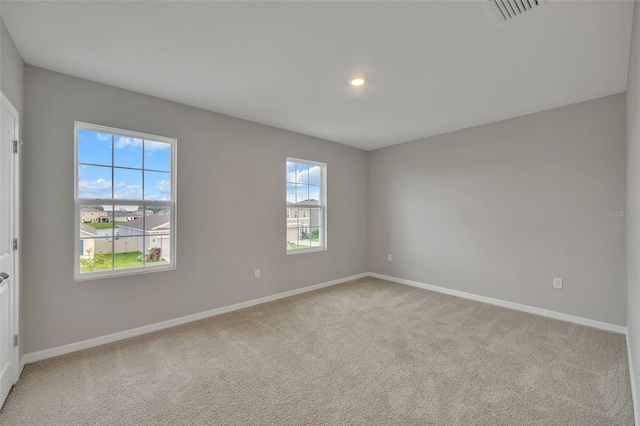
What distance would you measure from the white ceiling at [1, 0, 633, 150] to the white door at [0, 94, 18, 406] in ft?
2.23

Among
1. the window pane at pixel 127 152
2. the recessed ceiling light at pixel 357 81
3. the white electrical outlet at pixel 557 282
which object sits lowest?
the white electrical outlet at pixel 557 282

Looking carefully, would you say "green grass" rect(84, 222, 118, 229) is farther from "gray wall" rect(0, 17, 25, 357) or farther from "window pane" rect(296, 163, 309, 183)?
"window pane" rect(296, 163, 309, 183)

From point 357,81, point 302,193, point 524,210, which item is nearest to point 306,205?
point 302,193

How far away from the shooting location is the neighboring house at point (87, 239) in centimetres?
266

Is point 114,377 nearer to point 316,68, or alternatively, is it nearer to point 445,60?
point 316,68

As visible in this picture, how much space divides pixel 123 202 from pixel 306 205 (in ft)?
8.30

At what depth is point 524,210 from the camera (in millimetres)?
3578

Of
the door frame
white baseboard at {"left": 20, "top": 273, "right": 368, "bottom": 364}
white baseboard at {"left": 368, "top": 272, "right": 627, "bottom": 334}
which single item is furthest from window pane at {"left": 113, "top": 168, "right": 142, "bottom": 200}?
white baseboard at {"left": 368, "top": 272, "right": 627, "bottom": 334}

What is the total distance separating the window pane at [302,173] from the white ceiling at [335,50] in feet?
4.41

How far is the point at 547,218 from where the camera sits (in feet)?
11.2

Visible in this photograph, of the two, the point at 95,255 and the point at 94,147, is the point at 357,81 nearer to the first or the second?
the point at 94,147

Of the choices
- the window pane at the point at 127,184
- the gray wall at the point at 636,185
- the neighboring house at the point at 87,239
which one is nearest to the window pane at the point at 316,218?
the window pane at the point at 127,184

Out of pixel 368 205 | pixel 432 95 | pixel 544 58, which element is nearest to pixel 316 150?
pixel 368 205

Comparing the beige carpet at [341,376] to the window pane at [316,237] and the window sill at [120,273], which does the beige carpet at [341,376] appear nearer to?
the window sill at [120,273]
